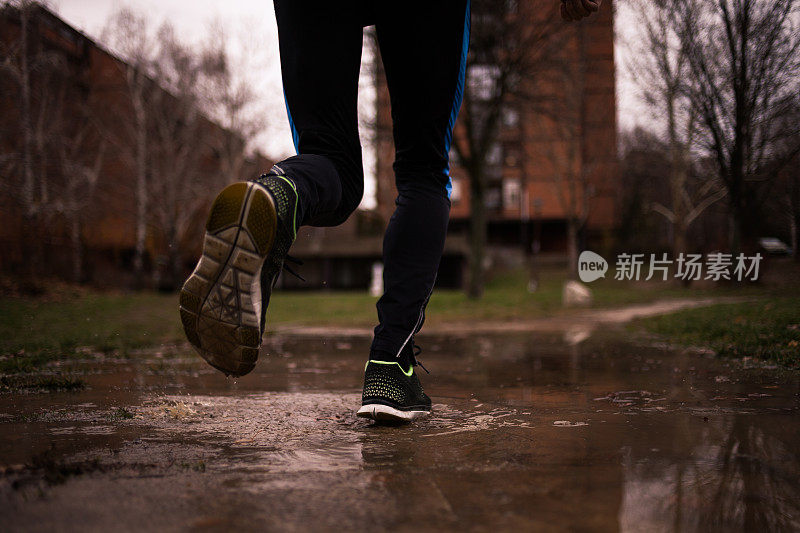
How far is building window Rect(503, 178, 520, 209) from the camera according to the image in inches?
1607

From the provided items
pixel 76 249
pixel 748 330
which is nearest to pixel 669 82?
pixel 748 330

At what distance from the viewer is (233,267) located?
4.55ft

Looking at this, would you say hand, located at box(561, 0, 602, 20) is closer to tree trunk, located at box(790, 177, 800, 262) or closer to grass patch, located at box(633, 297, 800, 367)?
grass patch, located at box(633, 297, 800, 367)

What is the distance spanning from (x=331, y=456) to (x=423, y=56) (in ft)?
3.79

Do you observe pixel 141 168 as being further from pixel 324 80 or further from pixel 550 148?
pixel 324 80

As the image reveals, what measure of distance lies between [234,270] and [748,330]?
3219mm

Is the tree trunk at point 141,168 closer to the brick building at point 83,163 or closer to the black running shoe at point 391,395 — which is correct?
the brick building at point 83,163

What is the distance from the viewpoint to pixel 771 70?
4.60 meters

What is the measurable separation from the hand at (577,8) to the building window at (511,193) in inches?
1541

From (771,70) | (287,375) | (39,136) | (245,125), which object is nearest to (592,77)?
(245,125)

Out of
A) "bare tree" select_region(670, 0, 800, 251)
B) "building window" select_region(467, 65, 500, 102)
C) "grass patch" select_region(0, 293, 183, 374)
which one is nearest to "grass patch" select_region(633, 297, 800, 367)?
"bare tree" select_region(670, 0, 800, 251)

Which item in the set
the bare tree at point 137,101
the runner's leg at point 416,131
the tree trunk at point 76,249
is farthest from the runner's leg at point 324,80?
the bare tree at point 137,101

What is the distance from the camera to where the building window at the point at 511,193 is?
40.8 m

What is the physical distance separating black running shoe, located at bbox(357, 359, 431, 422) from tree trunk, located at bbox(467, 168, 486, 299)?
1303cm
